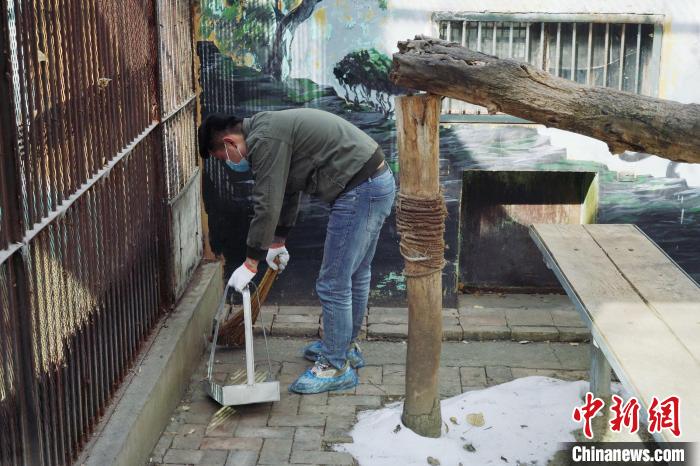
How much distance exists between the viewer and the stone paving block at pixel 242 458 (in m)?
4.83

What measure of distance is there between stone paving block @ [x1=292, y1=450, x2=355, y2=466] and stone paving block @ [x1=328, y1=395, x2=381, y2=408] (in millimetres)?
613

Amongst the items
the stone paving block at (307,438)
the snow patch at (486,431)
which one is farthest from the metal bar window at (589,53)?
the stone paving block at (307,438)

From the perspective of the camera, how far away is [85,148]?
4227 millimetres

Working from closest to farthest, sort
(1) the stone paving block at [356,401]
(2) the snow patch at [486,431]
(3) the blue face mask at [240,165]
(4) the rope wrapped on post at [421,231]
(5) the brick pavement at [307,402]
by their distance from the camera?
(4) the rope wrapped on post at [421,231], (2) the snow patch at [486,431], (5) the brick pavement at [307,402], (3) the blue face mask at [240,165], (1) the stone paving block at [356,401]

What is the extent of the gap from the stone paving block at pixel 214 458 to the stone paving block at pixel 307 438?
37cm

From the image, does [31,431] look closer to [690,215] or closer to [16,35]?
[16,35]

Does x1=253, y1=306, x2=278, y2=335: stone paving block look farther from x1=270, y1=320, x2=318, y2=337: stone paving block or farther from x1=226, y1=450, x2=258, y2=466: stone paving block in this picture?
x1=226, y1=450, x2=258, y2=466: stone paving block

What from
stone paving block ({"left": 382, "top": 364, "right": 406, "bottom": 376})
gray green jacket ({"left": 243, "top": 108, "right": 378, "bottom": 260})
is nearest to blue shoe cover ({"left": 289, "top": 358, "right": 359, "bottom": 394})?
stone paving block ({"left": 382, "top": 364, "right": 406, "bottom": 376})

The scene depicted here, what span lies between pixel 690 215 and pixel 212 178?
352cm

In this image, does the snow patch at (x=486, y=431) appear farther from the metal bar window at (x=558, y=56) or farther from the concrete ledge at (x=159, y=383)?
the metal bar window at (x=558, y=56)

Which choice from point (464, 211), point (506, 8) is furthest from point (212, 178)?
point (506, 8)

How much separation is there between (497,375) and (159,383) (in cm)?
217

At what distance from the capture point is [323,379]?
568 centimetres

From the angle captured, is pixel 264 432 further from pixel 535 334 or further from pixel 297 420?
pixel 535 334
